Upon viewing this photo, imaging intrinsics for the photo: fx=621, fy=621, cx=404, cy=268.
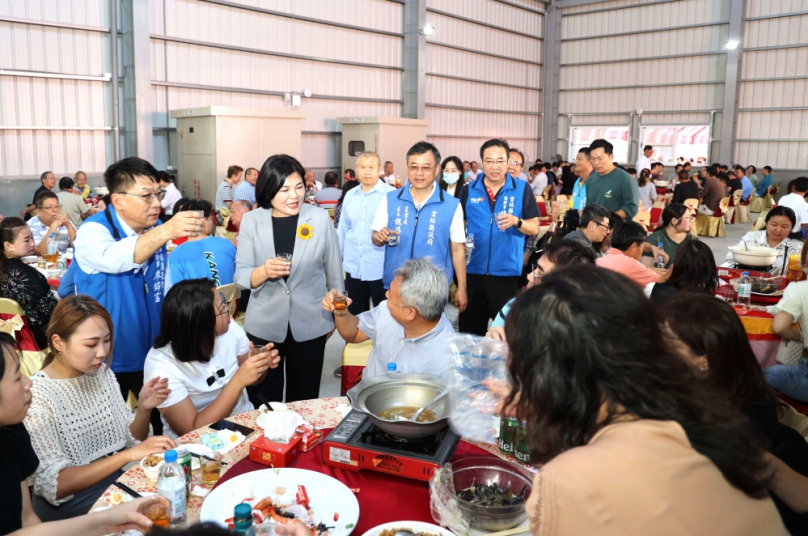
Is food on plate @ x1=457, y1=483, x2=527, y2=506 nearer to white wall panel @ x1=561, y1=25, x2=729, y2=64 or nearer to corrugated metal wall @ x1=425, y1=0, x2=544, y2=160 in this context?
corrugated metal wall @ x1=425, y1=0, x2=544, y2=160

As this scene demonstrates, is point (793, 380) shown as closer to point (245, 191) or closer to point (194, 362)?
point (194, 362)

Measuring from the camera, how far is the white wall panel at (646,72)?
47.2ft

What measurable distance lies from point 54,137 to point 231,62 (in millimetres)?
3080

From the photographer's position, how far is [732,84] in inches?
549

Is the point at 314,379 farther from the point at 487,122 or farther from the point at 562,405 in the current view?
the point at 487,122

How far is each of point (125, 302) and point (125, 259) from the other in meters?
0.27

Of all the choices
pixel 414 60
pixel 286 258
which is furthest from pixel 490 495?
pixel 414 60

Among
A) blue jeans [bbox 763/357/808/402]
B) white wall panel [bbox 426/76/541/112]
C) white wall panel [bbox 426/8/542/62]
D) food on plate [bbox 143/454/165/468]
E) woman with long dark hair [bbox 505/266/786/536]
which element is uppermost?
white wall panel [bbox 426/8/542/62]

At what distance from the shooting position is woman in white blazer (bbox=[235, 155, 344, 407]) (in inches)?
113

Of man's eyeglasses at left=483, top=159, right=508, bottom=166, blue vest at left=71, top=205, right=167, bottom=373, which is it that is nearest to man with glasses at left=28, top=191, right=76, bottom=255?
blue vest at left=71, top=205, right=167, bottom=373

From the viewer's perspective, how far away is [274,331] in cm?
288

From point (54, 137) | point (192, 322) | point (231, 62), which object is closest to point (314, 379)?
point (192, 322)

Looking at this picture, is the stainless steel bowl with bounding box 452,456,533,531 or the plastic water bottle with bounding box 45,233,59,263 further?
the plastic water bottle with bounding box 45,233,59,263

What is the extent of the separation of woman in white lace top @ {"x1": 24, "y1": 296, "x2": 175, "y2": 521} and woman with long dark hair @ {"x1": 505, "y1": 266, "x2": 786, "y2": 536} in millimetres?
1249
